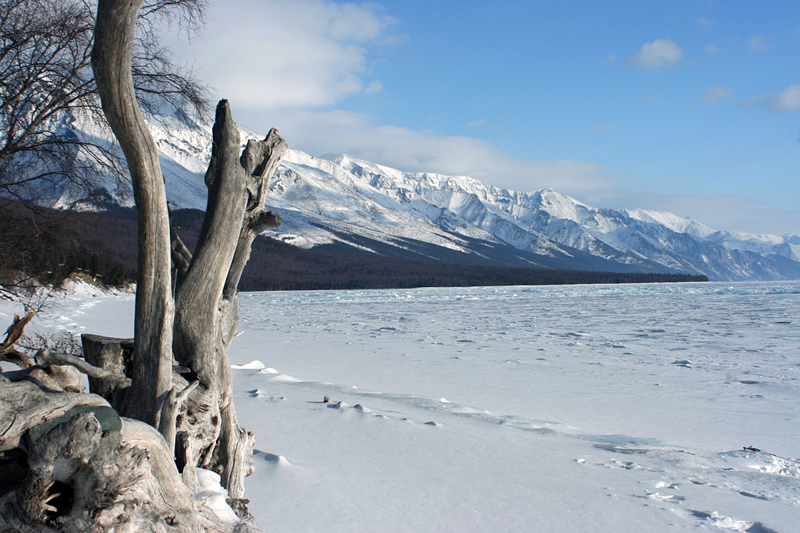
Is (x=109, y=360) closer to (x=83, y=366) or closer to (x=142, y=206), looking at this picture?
(x=83, y=366)

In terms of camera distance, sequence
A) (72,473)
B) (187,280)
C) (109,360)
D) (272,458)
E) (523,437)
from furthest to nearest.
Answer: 1. (523,437)
2. (272,458)
3. (187,280)
4. (109,360)
5. (72,473)

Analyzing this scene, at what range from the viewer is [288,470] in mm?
4234

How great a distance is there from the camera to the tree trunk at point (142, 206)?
2.66m

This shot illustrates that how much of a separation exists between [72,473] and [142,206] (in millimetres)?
1323

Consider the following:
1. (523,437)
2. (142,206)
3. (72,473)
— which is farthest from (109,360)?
(523,437)

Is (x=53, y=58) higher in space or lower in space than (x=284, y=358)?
higher

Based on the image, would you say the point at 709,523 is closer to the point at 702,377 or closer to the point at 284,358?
the point at 702,377

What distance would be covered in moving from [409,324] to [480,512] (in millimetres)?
15096

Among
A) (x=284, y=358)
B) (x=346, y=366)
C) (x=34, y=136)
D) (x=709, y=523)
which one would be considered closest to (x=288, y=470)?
(x=709, y=523)

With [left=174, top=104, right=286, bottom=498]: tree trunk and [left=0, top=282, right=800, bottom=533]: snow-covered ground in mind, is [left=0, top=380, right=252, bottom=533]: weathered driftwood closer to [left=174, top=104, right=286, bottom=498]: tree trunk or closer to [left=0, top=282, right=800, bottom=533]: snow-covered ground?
[left=174, top=104, right=286, bottom=498]: tree trunk

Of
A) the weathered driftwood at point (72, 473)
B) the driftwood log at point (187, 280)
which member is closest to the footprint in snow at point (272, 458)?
the driftwood log at point (187, 280)

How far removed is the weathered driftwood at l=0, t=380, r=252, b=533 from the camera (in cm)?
212

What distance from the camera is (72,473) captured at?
216 centimetres

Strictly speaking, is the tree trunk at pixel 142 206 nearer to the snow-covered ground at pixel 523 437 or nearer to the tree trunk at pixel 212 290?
the tree trunk at pixel 212 290
